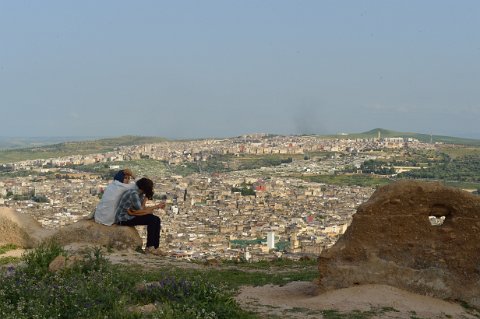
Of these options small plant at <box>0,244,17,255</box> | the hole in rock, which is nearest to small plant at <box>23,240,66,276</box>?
small plant at <box>0,244,17,255</box>

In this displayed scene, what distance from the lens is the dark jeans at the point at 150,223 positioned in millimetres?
16625

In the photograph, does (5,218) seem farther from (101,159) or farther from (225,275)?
(101,159)

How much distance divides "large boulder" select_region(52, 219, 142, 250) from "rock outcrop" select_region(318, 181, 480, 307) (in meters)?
6.23

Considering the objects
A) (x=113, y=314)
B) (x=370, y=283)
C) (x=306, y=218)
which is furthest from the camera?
(x=306, y=218)

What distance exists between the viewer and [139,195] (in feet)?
55.3

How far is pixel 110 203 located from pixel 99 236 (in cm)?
89

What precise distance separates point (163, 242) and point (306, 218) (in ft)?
53.7

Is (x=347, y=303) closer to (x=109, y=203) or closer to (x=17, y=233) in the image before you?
(x=109, y=203)

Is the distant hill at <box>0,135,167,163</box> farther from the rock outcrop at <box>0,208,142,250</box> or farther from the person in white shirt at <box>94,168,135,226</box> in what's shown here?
the person in white shirt at <box>94,168,135,226</box>

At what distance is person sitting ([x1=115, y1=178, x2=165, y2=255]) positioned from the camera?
16.6 m

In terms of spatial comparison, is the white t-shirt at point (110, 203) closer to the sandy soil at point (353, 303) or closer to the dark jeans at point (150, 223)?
the dark jeans at point (150, 223)

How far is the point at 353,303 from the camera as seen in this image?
1109 cm

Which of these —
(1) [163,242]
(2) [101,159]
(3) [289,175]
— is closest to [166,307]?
(1) [163,242]

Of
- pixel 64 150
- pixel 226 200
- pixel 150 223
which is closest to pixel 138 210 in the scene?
pixel 150 223
